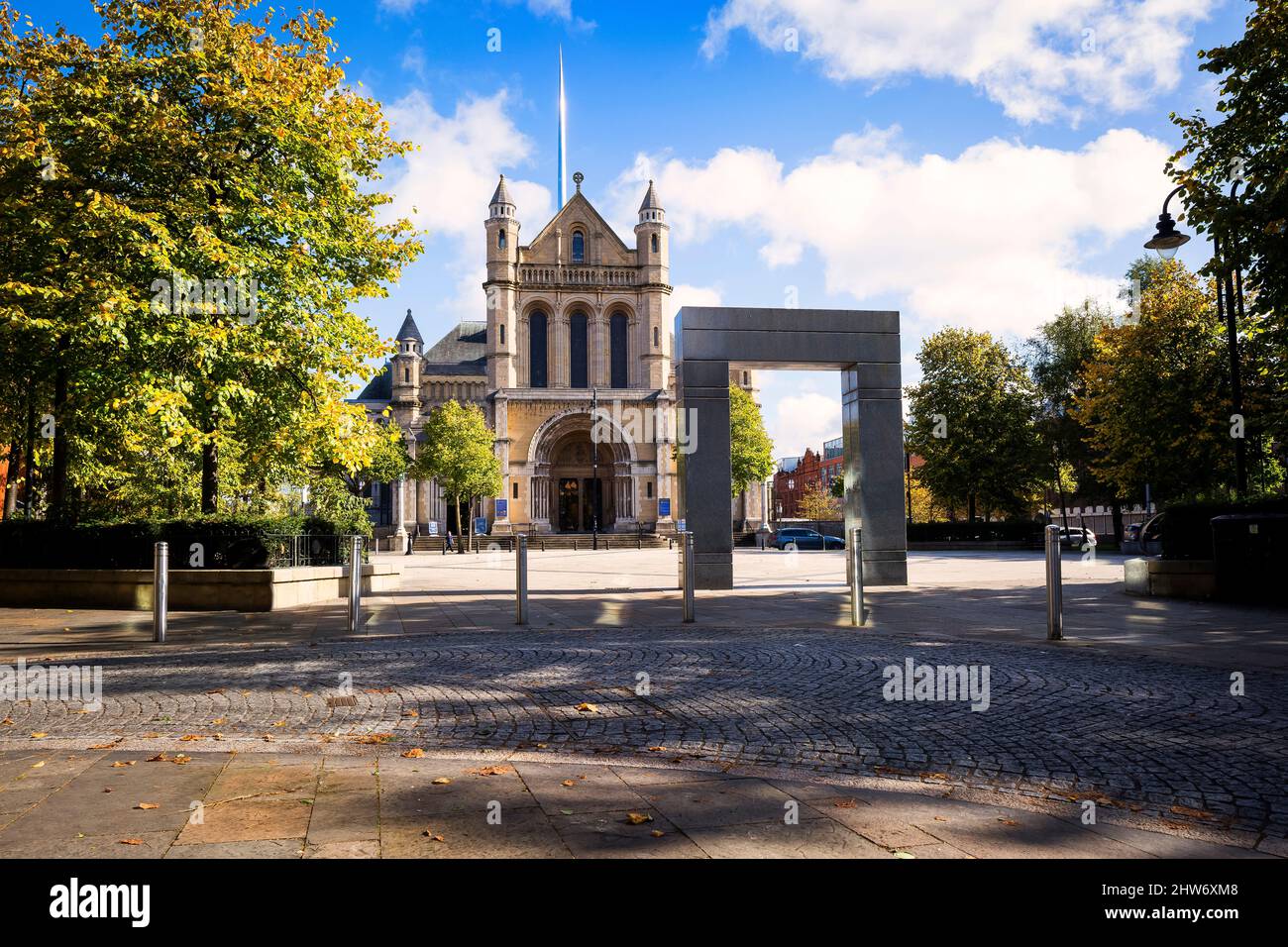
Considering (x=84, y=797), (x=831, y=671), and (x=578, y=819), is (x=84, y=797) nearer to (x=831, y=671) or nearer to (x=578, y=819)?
(x=578, y=819)

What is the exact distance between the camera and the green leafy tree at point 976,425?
42.9m

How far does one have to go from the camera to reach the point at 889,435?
51.8ft

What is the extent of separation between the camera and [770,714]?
5.42 metres

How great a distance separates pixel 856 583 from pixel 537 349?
4817 cm

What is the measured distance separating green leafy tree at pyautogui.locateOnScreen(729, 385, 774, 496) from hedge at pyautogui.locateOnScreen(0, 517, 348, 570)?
129 ft

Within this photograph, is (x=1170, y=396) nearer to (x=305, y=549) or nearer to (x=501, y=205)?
(x=305, y=549)

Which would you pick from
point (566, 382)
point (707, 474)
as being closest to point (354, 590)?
point (707, 474)

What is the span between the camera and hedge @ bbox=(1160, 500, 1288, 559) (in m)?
13.4

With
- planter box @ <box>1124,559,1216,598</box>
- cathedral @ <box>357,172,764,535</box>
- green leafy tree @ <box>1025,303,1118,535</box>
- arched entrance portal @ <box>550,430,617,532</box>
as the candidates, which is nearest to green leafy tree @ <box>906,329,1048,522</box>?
green leafy tree @ <box>1025,303,1118,535</box>

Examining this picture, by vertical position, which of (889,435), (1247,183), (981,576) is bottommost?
(981,576)

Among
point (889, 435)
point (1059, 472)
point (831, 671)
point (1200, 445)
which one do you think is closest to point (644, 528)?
point (1059, 472)

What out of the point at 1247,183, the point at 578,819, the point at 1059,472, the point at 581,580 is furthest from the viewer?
the point at 1059,472

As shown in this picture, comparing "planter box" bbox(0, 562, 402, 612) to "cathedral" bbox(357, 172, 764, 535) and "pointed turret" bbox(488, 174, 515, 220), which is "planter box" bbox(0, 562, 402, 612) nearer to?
"cathedral" bbox(357, 172, 764, 535)
